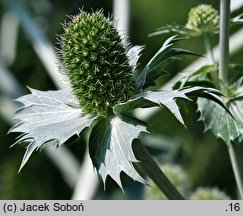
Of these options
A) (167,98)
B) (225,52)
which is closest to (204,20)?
(225,52)

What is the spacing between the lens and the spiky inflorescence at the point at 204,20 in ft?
3.62

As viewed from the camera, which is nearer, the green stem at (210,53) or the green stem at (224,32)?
the green stem at (224,32)

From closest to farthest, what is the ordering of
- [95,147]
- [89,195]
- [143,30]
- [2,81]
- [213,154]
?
[95,147] → [89,195] → [213,154] → [2,81] → [143,30]

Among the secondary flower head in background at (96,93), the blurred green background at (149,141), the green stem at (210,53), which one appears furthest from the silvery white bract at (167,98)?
the blurred green background at (149,141)

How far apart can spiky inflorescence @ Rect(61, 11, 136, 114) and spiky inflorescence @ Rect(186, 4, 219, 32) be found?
0.49 ft

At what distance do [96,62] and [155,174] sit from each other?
0.21 meters

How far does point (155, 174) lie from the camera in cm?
92

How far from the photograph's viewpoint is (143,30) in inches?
131

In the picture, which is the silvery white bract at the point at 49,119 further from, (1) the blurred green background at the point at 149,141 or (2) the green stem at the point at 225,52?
(1) the blurred green background at the point at 149,141

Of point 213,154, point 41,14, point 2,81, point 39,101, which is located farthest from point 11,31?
point 39,101

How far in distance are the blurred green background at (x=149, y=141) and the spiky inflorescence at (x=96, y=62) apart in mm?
1120
